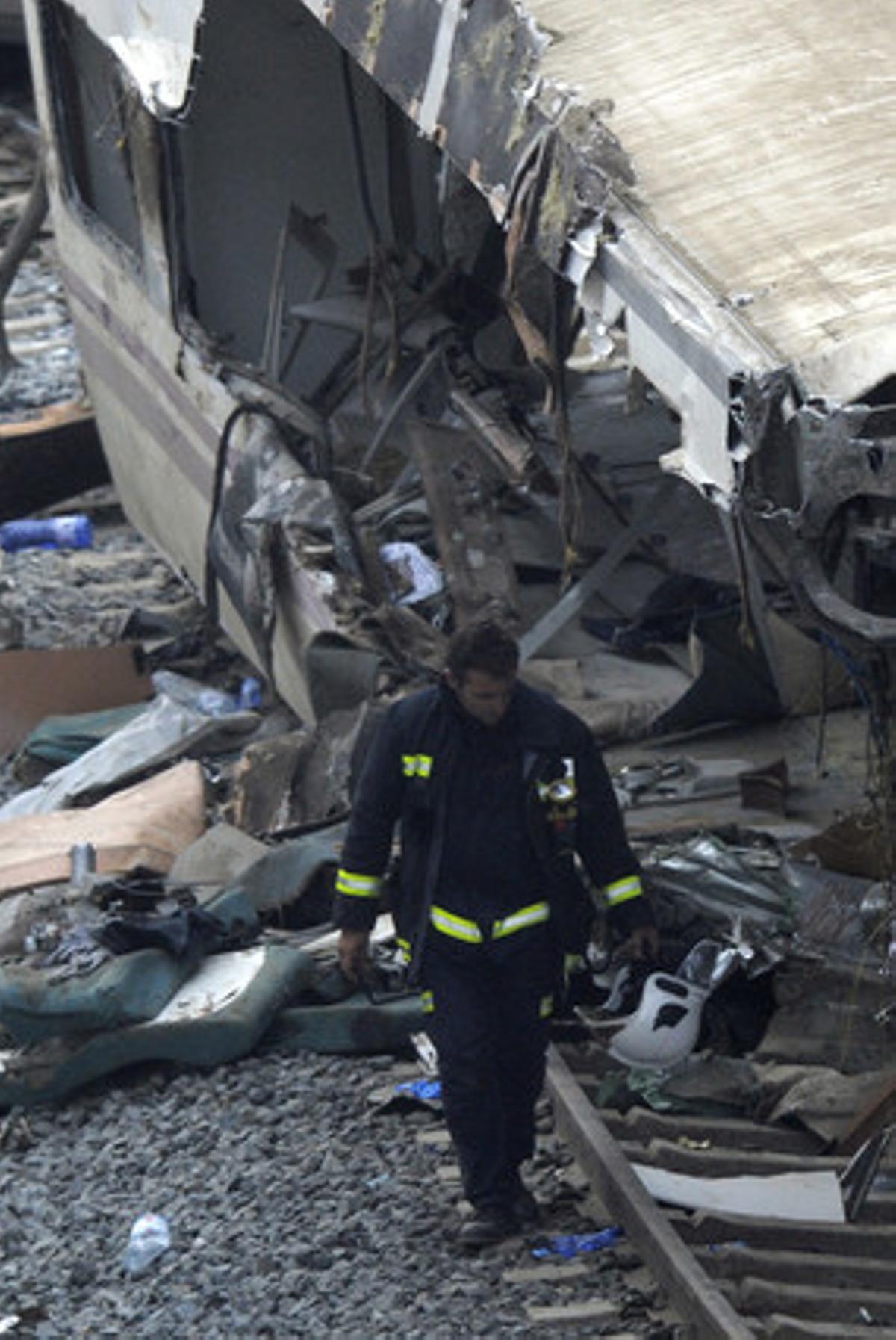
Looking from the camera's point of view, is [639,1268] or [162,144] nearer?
[639,1268]

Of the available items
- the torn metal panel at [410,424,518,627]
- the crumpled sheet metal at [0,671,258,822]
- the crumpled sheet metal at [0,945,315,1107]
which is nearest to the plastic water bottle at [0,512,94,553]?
the crumpled sheet metal at [0,671,258,822]

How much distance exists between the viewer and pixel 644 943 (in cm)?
772

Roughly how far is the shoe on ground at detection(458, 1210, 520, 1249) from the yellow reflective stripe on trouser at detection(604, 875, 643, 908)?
0.83m

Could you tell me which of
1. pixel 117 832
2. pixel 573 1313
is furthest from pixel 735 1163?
pixel 117 832

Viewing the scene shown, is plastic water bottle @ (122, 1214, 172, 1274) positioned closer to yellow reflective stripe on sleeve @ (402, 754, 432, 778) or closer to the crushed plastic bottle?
yellow reflective stripe on sleeve @ (402, 754, 432, 778)

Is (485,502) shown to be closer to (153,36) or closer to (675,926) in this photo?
(153,36)

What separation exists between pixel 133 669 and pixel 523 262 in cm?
507

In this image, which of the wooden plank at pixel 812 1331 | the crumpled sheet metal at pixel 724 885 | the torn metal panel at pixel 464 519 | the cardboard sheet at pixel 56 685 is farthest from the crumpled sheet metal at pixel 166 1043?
the cardboard sheet at pixel 56 685

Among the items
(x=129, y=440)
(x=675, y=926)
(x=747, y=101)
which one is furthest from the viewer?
(x=129, y=440)

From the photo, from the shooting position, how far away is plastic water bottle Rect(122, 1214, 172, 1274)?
7.86 m

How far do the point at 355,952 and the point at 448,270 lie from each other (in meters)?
5.85

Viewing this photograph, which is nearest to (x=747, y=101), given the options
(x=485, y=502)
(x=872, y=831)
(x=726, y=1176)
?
(x=872, y=831)

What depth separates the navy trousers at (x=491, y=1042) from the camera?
763 centimetres

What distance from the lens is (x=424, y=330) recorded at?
12.9m
